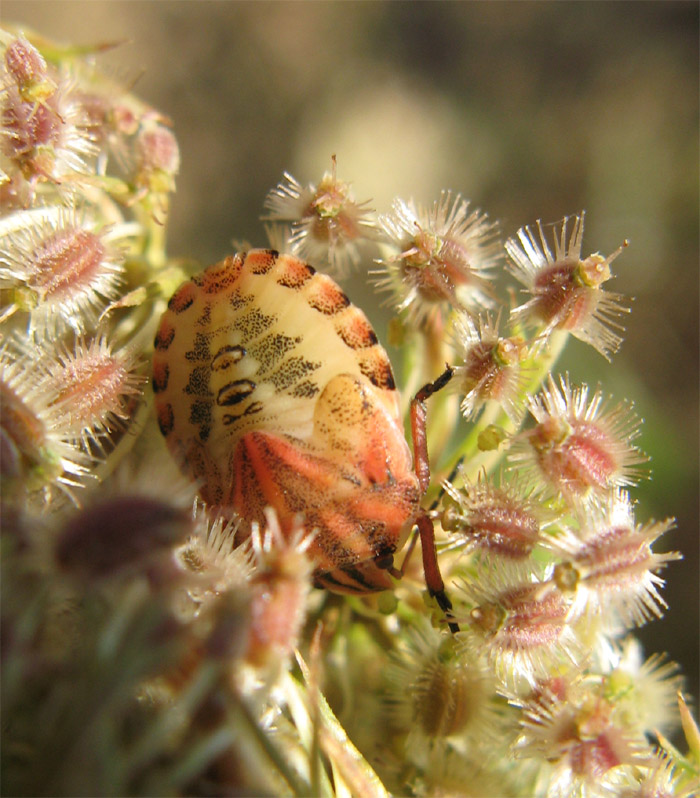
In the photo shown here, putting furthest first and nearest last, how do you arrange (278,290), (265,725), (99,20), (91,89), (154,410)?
1. (99,20)
2. (91,89)
3. (154,410)
4. (278,290)
5. (265,725)

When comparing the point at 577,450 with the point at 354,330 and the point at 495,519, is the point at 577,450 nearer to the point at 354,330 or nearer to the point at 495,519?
the point at 495,519

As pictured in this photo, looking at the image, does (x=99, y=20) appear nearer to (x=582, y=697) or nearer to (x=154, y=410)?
(x=154, y=410)

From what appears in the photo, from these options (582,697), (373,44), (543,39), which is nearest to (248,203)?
(373,44)

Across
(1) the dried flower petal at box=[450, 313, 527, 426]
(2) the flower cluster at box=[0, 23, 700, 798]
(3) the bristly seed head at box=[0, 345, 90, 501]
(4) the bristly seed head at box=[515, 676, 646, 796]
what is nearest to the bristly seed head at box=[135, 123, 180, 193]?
(2) the flower cluster at box=[0, 23, 700, 798]

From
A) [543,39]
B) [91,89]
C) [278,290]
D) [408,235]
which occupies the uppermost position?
[543,39]

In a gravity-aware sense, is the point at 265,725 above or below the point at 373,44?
below

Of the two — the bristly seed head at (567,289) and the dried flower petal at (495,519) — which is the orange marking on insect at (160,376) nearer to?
the dried flower petal at (495,519)

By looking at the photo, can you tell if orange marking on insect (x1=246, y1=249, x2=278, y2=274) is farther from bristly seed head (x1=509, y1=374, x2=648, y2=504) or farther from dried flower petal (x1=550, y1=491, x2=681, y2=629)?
dried flower petal (x1=550, y1=491, x2=681, y2=629)
